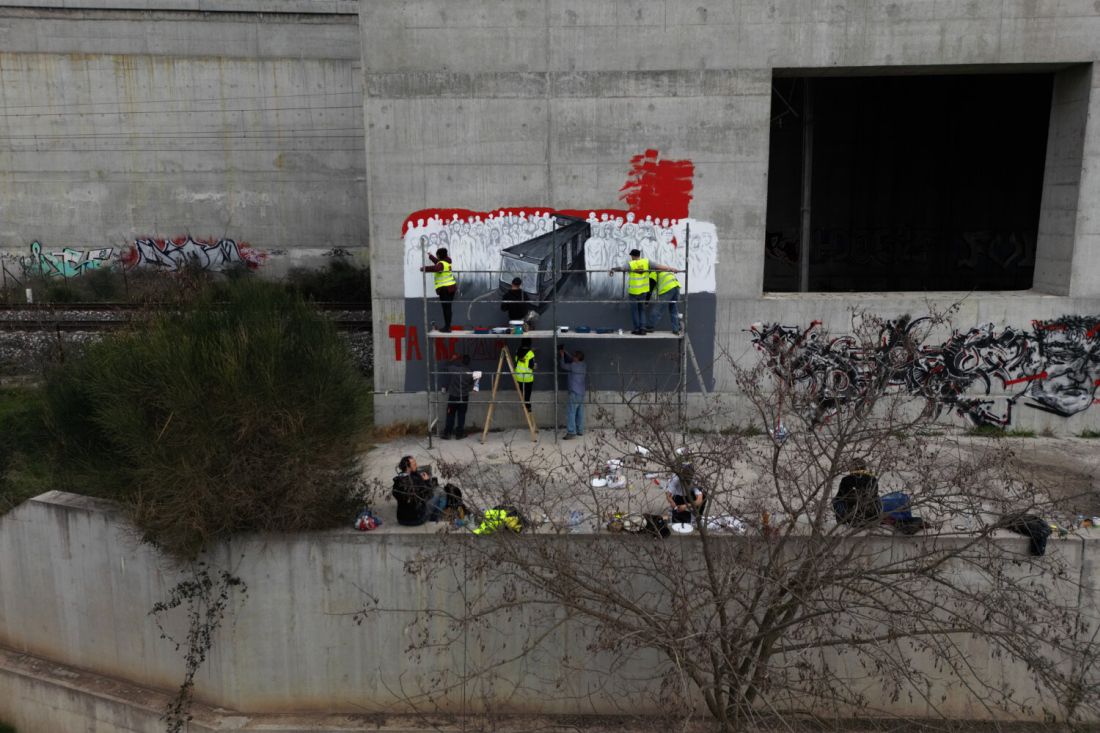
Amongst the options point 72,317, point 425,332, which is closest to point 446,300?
point 425,332

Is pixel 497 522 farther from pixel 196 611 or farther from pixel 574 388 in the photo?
pixel 574 388

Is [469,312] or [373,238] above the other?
[373,238]

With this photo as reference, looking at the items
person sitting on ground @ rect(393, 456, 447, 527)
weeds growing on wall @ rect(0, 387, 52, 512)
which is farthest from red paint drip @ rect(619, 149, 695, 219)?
weeds growing on wall @ rect(0, 387, 52, 512)

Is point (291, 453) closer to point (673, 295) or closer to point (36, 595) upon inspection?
point (36, 595)

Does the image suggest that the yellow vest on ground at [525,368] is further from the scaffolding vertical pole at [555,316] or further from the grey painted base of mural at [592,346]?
the grey painted base of mural at [592,346]

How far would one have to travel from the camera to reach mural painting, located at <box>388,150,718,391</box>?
12.6m

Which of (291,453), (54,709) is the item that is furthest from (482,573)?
(54,709)

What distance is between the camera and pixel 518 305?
12.6 m

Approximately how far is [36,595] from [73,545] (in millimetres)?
1118

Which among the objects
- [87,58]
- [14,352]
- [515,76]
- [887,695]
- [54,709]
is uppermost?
[87,58]

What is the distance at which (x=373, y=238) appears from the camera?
42.3 feet

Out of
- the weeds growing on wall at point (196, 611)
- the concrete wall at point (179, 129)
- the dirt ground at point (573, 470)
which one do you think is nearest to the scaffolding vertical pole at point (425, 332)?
the dirt ground at point (573, 470)

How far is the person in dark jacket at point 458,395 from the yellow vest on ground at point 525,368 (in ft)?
2.32

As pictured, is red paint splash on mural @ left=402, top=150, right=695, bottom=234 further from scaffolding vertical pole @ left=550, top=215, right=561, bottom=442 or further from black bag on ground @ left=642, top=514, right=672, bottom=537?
black bag on ground @ left=642, top=514, right=672, bottom=537
